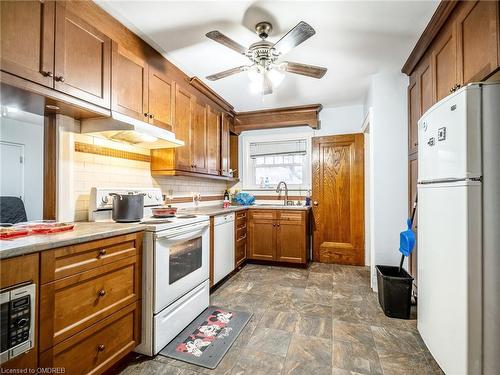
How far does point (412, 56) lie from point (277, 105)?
1883 millimetres

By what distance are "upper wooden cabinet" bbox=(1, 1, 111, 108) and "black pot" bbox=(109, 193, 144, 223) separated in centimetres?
70

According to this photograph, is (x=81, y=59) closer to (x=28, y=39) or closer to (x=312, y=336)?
(x=28, y=39)

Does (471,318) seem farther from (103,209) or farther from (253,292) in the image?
(103,209)

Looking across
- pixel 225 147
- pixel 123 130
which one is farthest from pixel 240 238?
pixel 123 130

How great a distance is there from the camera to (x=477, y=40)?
4.84 feet

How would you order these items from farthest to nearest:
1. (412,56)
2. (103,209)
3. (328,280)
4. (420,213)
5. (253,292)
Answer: (328,280) → (253,292) → (412,56) → (103,209) → (420,213)

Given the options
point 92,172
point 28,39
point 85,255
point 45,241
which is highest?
point 28,39

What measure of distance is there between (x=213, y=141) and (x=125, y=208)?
1.86 metres

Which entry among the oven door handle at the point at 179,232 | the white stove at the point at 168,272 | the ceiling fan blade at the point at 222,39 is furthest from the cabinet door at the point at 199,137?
the ceiling fan blade at the point at 222,39

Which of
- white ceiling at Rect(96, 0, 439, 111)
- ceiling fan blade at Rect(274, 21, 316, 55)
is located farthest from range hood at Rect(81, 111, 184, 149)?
ceiling fan blade at Rect(274, 21, 316, 55)

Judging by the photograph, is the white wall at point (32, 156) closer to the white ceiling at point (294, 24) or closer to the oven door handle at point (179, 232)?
the oven door handle at point (179, 232)

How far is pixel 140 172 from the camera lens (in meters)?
2.49

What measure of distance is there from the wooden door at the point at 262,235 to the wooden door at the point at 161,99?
186cm

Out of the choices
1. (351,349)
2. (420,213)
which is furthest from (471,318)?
(351,349)
